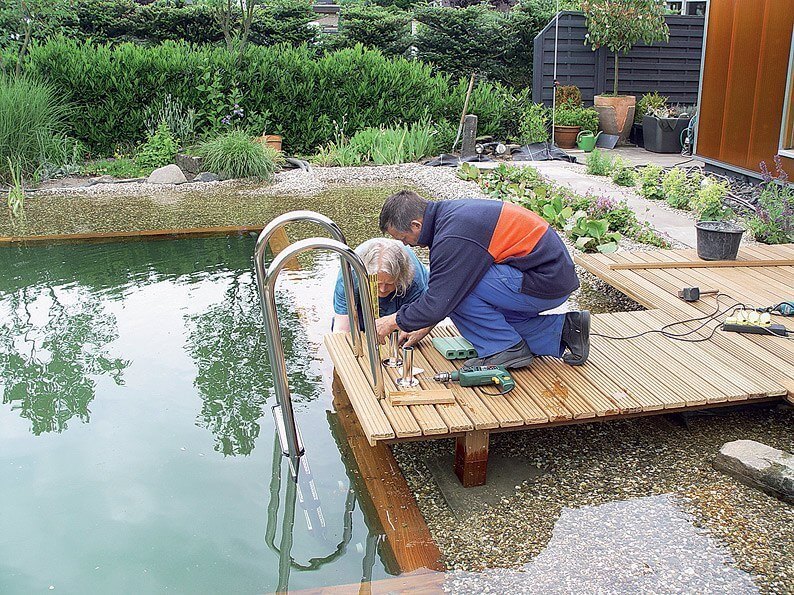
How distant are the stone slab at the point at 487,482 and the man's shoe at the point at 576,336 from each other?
511mm

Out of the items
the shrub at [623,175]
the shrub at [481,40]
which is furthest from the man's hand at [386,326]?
the shrub at [481,40]

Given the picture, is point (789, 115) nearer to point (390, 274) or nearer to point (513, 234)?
point (513, 234)

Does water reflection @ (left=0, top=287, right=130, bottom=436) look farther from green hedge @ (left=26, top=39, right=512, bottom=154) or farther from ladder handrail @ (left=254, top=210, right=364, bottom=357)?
green hedge @ (left=26, top=39, right=512, bottom=154)

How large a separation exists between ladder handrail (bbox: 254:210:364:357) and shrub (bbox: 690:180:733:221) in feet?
11.5

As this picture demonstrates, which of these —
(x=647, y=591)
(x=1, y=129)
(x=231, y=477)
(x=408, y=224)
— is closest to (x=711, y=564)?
(x=647, y=591)

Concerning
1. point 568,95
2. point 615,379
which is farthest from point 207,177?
point 615,379

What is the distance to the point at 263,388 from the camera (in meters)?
3.96

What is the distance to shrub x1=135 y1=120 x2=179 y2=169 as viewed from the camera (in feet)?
31.9

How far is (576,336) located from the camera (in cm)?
334

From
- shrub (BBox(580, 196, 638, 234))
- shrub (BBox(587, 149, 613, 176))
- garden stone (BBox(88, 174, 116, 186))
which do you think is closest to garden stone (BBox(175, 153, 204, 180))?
garden stone (BBox(88, 174, 116, 186))

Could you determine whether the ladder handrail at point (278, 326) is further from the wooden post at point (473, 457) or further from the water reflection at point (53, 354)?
the water reflection at point (53, 354)

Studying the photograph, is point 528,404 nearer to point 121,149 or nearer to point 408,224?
point 408,224

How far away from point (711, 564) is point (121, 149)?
9.49 meters

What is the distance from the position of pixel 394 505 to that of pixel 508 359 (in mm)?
808
